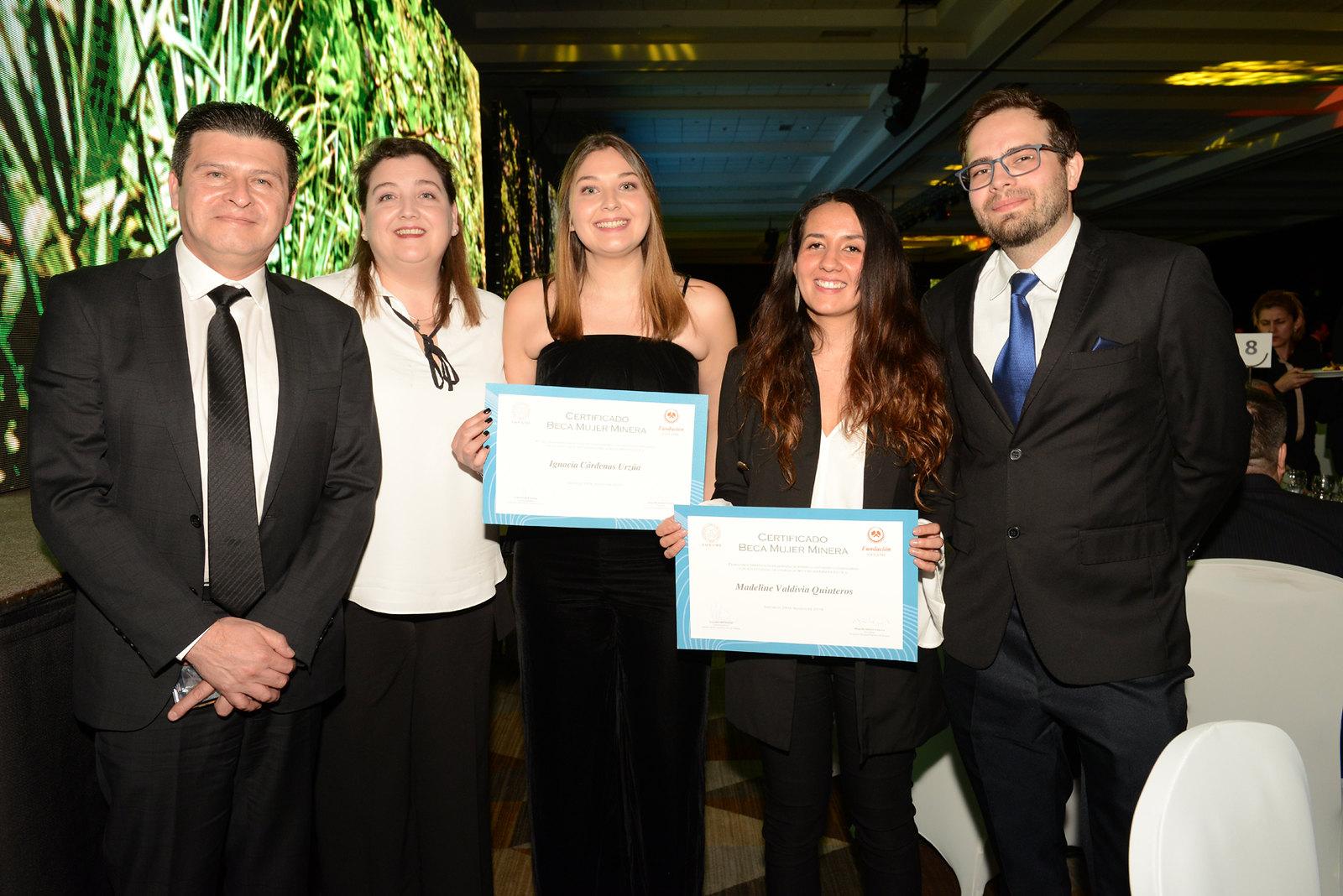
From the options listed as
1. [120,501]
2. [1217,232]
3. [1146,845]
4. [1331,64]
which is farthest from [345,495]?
[1217,232]

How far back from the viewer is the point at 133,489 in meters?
1.52

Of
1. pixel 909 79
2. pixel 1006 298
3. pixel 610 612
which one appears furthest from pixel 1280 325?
pixel 610 612

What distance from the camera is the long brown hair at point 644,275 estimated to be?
6.89 ft

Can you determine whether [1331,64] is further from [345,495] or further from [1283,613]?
[345,495]

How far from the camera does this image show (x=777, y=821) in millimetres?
1868

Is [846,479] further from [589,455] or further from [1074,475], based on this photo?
[589,455]

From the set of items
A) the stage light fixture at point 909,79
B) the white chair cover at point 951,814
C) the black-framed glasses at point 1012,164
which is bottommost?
the white chair cover at point 951,814

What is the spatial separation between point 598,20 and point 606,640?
6.48 meters

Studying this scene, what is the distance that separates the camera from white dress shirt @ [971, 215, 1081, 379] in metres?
1.79

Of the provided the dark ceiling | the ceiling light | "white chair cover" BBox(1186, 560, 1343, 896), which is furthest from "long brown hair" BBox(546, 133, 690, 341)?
the ceiling light

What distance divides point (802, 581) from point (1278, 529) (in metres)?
1.45

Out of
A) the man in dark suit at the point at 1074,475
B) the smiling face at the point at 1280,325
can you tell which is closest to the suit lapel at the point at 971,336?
the man in dark suit at the point at 1074,475

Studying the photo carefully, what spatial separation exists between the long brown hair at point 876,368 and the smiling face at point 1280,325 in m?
4.60

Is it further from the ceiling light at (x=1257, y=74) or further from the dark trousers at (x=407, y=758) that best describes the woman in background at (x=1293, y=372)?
the dark trousers at (x=407, y=758)
